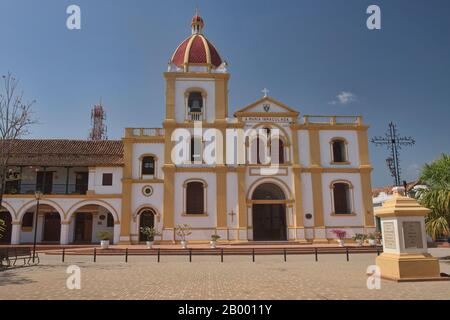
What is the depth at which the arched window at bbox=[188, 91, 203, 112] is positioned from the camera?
92.2ft

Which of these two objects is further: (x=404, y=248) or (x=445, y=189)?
(x=445, y=189)

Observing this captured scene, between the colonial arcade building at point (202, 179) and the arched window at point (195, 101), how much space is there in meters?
0.08

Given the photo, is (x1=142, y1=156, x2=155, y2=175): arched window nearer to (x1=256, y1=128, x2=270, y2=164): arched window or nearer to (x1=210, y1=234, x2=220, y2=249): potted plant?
(x1=210, y1=234, x2=220, y2=249): potted plant

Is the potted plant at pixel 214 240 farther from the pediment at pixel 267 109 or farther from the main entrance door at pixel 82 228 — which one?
the main entrance door at pixel 82 228

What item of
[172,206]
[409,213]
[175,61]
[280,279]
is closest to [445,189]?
[409,213]

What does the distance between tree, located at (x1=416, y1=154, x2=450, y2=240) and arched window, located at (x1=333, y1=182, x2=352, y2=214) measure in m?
10.2

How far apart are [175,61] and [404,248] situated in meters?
24.1

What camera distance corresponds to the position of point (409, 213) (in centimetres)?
1116

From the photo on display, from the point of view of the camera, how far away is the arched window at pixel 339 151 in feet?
92.6

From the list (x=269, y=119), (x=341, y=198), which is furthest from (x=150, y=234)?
(x=341, y=198)

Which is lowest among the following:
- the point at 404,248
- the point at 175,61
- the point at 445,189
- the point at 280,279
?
the point at 280,279

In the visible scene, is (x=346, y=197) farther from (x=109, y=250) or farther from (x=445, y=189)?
(x=109, y=250)

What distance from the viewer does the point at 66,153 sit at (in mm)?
28484
